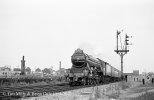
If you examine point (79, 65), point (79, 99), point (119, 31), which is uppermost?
point (119, 31)

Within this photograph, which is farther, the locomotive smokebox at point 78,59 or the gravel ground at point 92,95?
the locomotive smokebox at point 78,59

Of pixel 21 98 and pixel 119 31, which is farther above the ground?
pixel 119 31

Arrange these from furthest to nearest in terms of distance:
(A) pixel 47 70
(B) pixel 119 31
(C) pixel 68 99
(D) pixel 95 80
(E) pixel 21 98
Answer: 1. (A) pixel 47 70
2. (B) pixel 119 31
3. (D) pixel 95 80
4. (C) pixel 68 99
5. (E) pixel 21 98

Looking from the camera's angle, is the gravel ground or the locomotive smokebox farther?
the locomotive smokebox

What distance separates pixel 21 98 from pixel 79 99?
348 cm

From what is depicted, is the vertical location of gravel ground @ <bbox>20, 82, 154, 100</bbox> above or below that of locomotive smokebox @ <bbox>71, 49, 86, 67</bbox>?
below

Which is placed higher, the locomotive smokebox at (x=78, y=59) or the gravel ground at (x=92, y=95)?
the locomotive smokebox at (x=78, y=59)

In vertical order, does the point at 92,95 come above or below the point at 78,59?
below

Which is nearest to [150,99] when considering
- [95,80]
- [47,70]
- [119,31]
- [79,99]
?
[79,99]

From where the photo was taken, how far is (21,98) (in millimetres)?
13922

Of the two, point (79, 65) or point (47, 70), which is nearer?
point (79, 65)

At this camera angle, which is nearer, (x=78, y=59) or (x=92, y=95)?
(x=92, y=95)

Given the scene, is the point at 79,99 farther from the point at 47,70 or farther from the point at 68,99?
the point at 47,70

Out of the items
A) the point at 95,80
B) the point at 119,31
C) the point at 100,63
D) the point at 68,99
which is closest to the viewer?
the point at 68,99
